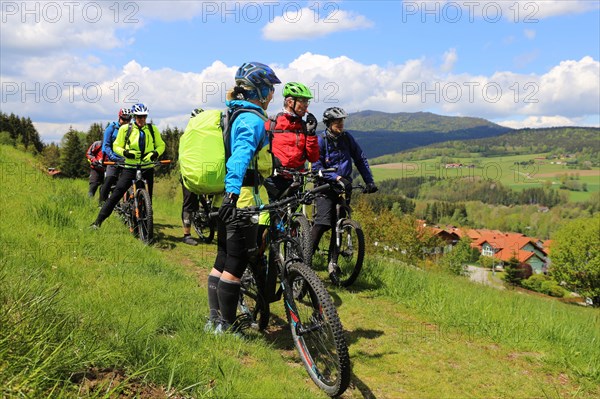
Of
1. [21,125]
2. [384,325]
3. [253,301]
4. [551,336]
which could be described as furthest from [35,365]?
[21,125]

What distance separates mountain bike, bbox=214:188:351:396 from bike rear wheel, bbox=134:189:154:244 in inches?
168

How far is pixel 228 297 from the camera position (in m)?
4.25

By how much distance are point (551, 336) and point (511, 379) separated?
1.35m

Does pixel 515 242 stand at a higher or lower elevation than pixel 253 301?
lower

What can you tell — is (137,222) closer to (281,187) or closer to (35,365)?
(281,187)

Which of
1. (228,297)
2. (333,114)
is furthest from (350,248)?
(228,297)

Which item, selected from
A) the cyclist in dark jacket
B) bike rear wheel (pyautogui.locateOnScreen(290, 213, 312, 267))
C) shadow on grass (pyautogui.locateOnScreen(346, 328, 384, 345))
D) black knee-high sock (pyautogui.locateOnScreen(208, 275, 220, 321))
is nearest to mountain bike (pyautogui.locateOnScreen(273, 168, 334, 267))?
bike rear wheel (pyautogui.locateOnScreen(290, 213, 312, 267))

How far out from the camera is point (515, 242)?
4257 inches

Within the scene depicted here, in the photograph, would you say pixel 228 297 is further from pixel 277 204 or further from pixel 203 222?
pixel 203 222

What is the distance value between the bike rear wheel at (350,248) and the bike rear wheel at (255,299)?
2320 mm

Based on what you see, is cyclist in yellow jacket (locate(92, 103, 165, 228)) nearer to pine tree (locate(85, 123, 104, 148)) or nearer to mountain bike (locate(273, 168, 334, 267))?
mountain bike (locate(273, 168, 334, 267))

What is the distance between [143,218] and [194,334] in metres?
5.14

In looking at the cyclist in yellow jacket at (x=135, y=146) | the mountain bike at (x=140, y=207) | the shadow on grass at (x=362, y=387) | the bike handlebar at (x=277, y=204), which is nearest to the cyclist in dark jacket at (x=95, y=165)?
the mountain bike at (x=140, y=207)

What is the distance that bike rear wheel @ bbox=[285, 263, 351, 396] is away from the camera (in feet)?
11.7
